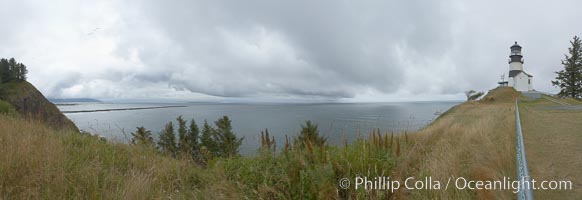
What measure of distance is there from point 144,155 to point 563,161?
850 cm

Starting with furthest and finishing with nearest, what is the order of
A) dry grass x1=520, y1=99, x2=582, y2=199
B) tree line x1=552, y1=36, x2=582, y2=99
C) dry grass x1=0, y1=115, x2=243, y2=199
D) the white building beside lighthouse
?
the white building beside lighthouse
tree line x1=552, y1=36, x2=582, y2=99
dry grass x1=520, y1=99, x2=582, y2=199
dry grass x1=0, y1=115, x2=243, y2=199

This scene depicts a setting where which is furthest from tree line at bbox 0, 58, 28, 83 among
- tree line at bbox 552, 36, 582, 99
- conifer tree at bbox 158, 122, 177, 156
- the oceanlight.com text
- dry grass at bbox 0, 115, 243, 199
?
tree line at bbox 552, 36, 582, 99

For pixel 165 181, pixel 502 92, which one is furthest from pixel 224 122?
pixel 502 92

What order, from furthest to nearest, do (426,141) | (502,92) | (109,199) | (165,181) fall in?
(502,92)
(426,141)
(165,181)
(109,199)

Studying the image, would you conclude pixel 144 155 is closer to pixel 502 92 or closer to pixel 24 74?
pixel 502 92

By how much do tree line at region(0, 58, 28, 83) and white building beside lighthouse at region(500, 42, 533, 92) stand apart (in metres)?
125

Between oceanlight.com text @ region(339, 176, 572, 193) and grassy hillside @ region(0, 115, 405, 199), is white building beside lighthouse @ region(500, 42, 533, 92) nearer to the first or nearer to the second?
oceanlight.com text @ region(339, 176, 572, 193)

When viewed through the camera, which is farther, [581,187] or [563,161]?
[563,161]

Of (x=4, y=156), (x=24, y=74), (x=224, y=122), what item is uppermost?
(x=24, y=74)

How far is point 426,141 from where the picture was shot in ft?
24.3

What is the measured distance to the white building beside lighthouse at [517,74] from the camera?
5784 cm

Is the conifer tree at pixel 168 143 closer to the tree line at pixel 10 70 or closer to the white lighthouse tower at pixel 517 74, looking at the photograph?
the tree line at pixel 10 70

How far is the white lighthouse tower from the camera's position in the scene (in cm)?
5784

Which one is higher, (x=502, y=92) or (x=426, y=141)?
(x=502, y=92)
